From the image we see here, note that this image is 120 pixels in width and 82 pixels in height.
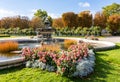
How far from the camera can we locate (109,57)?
1024 centimetres

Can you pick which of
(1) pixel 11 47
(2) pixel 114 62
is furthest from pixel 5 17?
(2) pixel 114 62

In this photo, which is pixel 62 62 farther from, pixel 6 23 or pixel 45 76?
pixel 6 23

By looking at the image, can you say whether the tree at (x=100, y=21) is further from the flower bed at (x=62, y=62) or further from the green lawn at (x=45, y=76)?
the green lawn at (x=45, y=76)

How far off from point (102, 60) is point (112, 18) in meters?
38.0

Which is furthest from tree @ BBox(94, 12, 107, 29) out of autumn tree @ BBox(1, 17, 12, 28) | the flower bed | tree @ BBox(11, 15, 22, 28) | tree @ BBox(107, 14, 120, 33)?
the flower bed

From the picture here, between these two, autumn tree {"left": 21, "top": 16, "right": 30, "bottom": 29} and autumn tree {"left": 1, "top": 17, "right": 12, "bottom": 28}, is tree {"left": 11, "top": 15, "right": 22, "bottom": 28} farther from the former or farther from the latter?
autumn tree {"left": 1, "top": 17, "right": 12, "bottom": 28}

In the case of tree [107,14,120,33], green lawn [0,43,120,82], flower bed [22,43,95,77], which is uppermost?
tree [107,14,120,33]

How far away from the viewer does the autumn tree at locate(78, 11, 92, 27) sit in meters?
46.9

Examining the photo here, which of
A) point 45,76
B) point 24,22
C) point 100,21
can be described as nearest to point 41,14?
point 24,22

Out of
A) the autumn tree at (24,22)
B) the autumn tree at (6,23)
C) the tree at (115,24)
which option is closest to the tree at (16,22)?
the autumn tree at (24,22)

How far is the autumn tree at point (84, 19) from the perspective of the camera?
46.9 meters

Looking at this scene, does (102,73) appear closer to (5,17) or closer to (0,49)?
(0,49)

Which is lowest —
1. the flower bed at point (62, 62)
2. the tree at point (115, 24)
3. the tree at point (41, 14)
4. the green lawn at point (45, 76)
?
the green lawn at point (45, 76)

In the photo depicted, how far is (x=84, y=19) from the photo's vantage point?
47.1m
